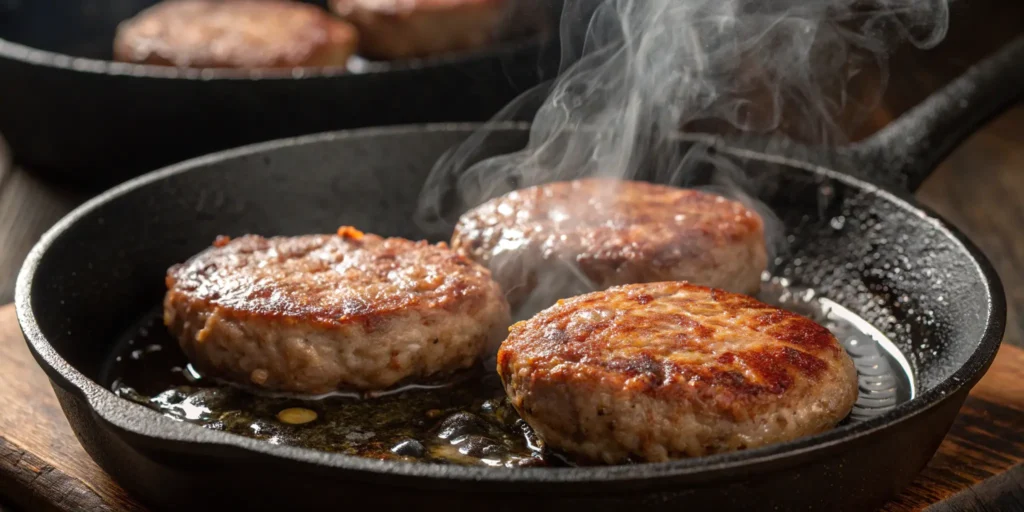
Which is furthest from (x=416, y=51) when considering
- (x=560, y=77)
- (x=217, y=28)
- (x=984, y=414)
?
(x=984, y=414)

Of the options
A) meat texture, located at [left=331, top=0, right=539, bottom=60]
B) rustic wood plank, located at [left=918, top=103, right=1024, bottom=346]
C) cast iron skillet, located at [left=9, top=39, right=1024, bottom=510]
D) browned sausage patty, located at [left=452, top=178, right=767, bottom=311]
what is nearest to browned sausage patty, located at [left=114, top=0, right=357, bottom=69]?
meat texture, located at [left=331, top=0, right=539, bottom=60]

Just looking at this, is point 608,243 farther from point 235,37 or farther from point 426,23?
point 235,37

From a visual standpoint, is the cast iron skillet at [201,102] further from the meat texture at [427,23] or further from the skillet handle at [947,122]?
the skillet handle at [947,122]

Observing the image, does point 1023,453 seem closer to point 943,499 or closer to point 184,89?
point 943,499

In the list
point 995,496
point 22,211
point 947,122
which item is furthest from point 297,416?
point 22,211

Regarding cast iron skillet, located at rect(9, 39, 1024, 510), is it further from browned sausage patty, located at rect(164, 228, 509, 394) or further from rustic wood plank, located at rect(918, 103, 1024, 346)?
rustic wood plank, located at rect(918, 103, 1024, 346)
